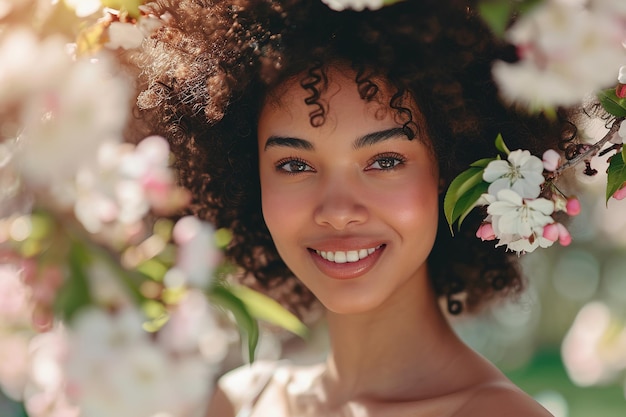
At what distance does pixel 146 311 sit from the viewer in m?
0.99

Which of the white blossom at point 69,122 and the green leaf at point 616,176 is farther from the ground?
the white blossom at point 69,122

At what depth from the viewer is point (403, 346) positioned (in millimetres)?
2189

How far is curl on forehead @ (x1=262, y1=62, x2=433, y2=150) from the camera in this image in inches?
75.8

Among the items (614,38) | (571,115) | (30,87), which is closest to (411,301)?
(571,115)

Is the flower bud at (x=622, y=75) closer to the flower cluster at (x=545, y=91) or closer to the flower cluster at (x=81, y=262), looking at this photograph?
the flower cluster at (x=545, y=91)

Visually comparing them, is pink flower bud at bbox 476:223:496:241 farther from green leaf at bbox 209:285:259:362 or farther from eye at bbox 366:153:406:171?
green leaf at bbox 209:285:259:362

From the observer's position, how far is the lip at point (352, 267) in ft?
6.51

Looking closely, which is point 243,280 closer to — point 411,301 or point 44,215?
point 411,301

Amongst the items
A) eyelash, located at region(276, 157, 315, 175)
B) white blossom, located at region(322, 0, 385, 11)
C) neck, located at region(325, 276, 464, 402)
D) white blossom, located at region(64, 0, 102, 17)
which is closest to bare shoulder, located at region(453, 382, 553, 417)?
neck, located at region(325, 276, 464, 402)

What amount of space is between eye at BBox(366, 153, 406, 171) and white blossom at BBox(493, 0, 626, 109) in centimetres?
67

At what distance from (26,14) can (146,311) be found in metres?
0.34

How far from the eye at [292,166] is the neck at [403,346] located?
0.37m

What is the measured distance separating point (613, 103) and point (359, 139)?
1.67 ft

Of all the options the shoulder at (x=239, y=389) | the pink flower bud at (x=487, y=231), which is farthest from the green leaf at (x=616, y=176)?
the shoulder at (x=239, y=389)
